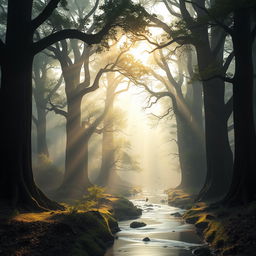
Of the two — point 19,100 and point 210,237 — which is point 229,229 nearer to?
point 210,237

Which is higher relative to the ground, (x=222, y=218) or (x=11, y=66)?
(x=11, y=66)

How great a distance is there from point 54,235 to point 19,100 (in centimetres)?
603

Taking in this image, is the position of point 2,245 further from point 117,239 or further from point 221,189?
point 221,189

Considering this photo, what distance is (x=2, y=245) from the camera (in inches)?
345

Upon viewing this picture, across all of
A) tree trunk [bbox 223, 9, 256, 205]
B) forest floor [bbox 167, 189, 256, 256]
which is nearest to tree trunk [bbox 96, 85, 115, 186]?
forest floor [bbox 167, 189, 256, 256]

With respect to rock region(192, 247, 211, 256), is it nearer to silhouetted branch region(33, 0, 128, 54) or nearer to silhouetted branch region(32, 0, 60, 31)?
silhouetted branch region(33, 0, 128, 54)

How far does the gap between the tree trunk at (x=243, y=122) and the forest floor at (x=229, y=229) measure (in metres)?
0.88

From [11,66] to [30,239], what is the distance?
24.1 ft

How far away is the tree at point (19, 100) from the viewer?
13430 mm

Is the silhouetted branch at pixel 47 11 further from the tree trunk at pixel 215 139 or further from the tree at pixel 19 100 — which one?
the tree trunk at pixel 215 139

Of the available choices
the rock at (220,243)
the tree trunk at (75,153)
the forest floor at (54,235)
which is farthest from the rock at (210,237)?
the tree trunk at (75,153)

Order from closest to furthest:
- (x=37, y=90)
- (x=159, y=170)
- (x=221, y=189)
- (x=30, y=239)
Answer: (x=30, y=239) < (x=221, y=189) < (x=37, y=90) < (x=159, y=170)

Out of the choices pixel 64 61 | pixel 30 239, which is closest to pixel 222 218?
pixel 30 239

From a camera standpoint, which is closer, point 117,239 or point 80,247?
point 80,247
